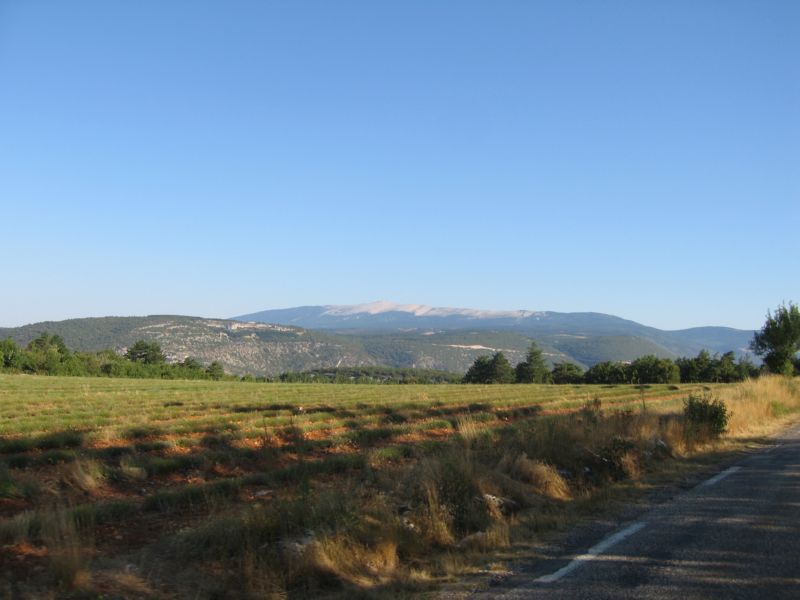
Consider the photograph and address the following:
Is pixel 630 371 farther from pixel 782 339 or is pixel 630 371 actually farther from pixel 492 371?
pixel 782 339

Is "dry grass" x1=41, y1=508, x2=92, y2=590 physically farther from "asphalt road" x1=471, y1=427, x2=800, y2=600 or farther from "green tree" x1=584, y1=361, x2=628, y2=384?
"green tree" x1=584, y1=361, x2=628, y2=384

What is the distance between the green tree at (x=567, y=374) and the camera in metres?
101

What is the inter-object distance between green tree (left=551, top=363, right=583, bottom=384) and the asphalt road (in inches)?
3751

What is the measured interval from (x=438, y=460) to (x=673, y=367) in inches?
3427

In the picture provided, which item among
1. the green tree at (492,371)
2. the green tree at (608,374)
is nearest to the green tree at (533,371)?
the green tree at (492,371)

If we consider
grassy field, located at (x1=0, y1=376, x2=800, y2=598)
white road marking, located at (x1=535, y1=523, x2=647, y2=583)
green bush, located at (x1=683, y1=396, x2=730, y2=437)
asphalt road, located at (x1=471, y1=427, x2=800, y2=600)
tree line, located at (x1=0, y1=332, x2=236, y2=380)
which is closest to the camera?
asphalt road, located at (x1=471, y1=427, x2=800, y2=600)

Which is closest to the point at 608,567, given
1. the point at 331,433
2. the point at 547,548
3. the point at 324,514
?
the point at 547,548

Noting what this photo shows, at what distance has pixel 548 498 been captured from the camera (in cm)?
868

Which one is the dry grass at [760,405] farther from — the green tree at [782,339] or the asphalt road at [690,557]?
the green tree at [782,339]

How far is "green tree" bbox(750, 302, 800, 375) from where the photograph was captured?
4212 centimetres

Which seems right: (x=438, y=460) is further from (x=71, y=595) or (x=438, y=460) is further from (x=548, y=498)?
(x=71, y=595)

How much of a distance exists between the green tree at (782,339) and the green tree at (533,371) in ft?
181

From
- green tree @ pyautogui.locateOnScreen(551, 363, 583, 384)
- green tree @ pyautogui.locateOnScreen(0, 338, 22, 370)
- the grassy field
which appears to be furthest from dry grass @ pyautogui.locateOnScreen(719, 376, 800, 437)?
green tree @ pyautogui.locateOnScreen(0, 338, 22, 370)

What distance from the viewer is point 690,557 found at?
5.88m
